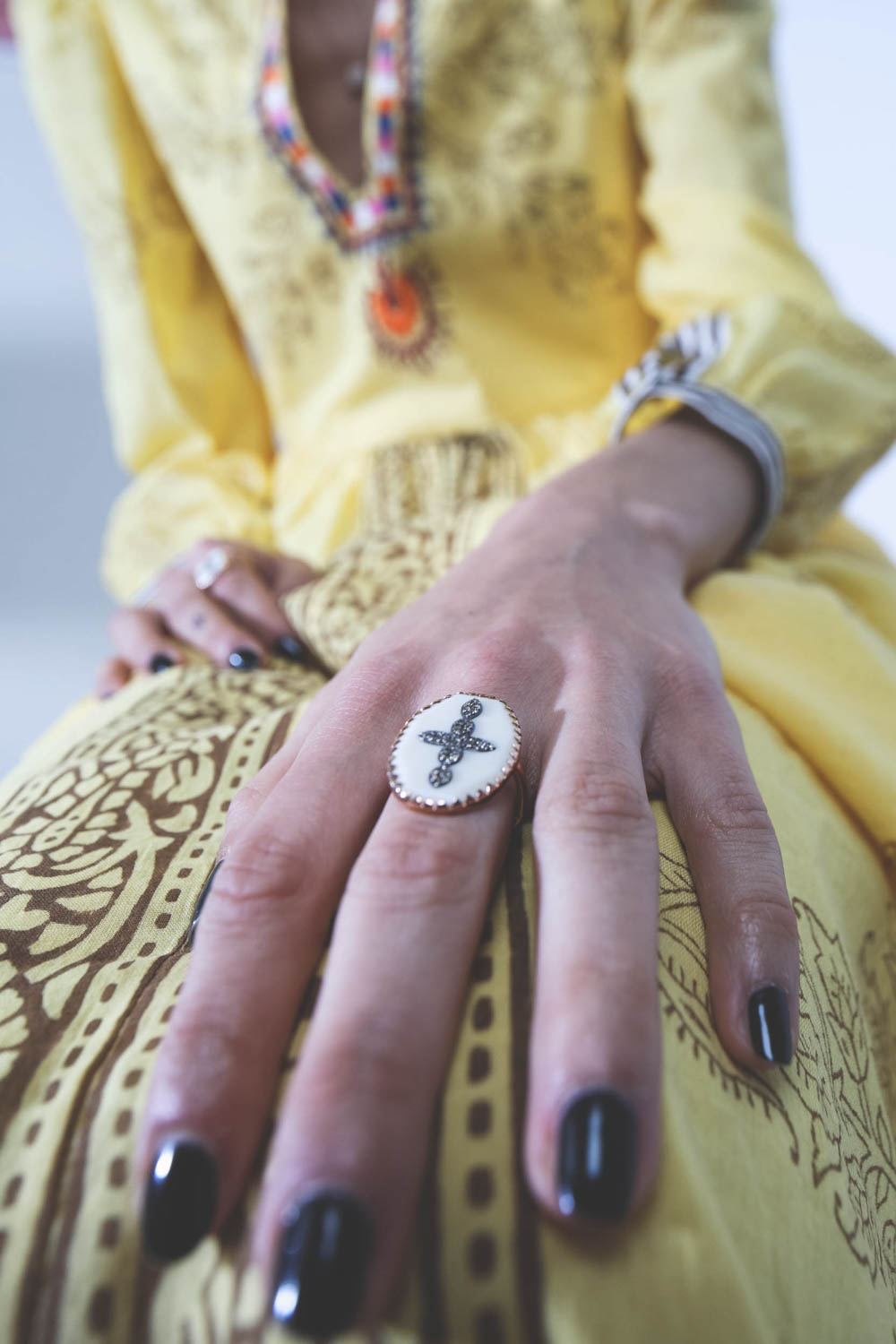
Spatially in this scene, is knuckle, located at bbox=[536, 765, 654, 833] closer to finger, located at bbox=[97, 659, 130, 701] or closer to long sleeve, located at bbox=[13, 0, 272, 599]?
finger, located at bbox=[97, 659, 130, 701]

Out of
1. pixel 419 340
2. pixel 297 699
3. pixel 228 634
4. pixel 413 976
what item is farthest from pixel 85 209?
pixel 413 976

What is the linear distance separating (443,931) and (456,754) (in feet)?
0.22

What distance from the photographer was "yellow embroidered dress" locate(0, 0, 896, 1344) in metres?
0.21

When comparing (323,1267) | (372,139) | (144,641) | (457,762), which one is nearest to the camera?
(323,1267)

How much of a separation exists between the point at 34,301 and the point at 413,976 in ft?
4.55

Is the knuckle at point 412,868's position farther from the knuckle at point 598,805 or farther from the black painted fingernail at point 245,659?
the black painted fingernail at point 245,659

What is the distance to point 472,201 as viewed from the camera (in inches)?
30.3

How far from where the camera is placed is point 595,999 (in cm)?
22

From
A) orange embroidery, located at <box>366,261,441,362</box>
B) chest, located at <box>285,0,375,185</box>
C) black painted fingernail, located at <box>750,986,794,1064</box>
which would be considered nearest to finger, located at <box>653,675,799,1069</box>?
black painted fingernail, located at <box>750,986,794,1064</box>

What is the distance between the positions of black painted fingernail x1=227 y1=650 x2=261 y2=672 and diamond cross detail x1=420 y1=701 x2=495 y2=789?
280mm

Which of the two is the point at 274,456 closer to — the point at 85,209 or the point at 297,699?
the point at 85,209

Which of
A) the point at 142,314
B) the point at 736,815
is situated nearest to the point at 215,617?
the point at 736,815

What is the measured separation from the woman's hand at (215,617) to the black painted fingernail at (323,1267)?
15.7 inches

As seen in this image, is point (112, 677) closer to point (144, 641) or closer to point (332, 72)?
point (144, 641)
